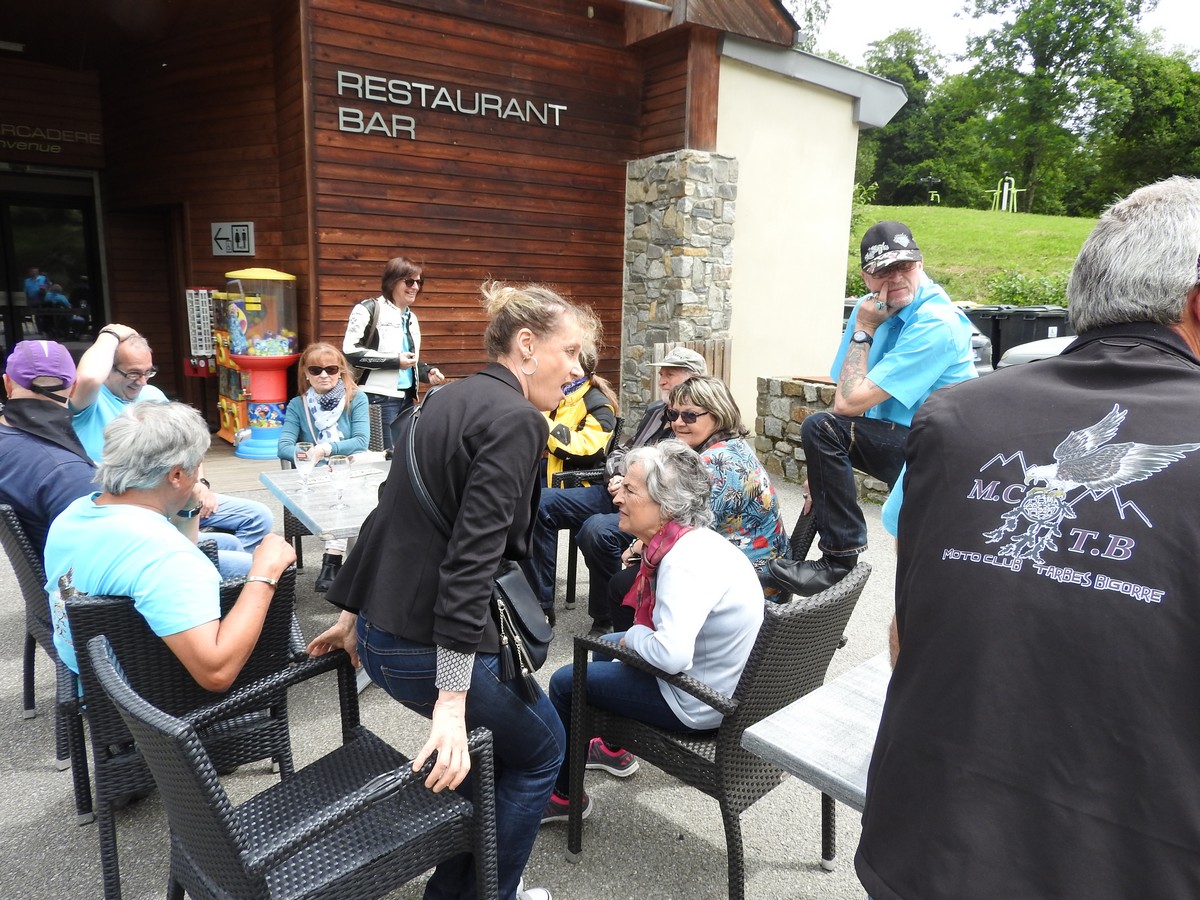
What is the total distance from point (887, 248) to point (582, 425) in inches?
75.4

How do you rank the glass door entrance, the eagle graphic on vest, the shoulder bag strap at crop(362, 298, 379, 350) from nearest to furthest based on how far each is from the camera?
the eagle graphic on vest < the shoulder bag strap at crop(362, 298, 379, 350) < the glass door entrance

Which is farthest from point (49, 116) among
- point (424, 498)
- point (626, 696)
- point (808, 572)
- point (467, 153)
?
point (626, 696)

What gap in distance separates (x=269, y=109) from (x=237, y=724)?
704 cm

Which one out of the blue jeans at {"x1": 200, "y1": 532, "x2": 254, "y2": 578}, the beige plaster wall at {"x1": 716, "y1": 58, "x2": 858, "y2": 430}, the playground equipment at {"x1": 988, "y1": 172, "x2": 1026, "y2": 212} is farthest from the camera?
the playground equipment at {"x1": 988, "y1": 172, "x2": 1026, "y2": 212}

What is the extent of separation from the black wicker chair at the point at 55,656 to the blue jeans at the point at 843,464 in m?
3.13

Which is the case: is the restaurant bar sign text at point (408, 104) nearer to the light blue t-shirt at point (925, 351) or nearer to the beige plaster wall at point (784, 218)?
the beige plaster wall at point (784, 218)

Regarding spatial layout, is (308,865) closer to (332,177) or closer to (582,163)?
(332,177)

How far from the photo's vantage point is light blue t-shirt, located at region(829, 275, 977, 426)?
348 centimetres

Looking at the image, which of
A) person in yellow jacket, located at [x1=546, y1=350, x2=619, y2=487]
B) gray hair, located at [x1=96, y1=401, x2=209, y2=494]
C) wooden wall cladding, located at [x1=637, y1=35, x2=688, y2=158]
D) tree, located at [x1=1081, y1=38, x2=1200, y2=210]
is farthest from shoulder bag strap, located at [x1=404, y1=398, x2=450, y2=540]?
tree, located at [x1=1081, y1=38, x2=1200, y2=210]

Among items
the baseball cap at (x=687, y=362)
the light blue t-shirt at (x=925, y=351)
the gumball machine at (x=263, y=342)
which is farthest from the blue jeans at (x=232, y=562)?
the gumball machine at (x=263, y=342)

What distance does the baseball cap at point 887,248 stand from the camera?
341 cm

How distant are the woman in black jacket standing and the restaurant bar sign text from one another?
613 centimetres

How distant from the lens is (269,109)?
773 centimetres

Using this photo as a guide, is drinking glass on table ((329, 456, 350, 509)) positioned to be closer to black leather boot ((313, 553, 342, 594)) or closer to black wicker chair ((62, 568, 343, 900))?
black leather boot ((313, 553, 342, 594))
